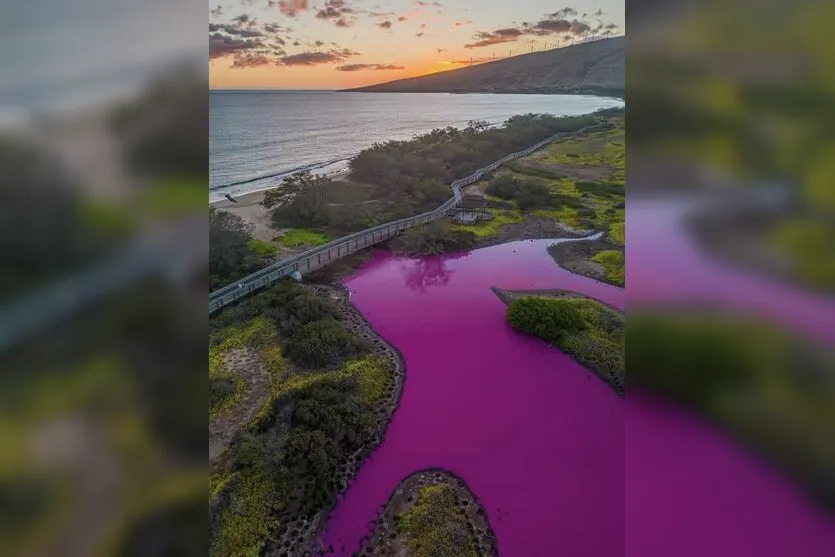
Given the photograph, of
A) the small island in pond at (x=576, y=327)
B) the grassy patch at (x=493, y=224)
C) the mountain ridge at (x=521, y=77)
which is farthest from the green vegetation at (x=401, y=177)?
the small island in pond at (x=576, y=327)

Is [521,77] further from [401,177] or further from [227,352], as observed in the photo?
[227,352]

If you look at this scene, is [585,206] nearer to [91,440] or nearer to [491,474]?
[491,474]

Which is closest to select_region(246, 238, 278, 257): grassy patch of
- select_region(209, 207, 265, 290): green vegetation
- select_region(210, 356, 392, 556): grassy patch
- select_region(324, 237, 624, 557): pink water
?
select_region(209, 207, 265, 290): green vegetation

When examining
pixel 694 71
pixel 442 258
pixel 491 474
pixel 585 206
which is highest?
pixel 694 71

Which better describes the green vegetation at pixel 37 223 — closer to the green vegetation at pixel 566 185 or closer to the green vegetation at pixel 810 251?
the green vegetation at pixel 810 251

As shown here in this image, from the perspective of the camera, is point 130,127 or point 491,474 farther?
point 491,474

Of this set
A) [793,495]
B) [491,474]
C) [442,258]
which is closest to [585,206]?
[442,258]
